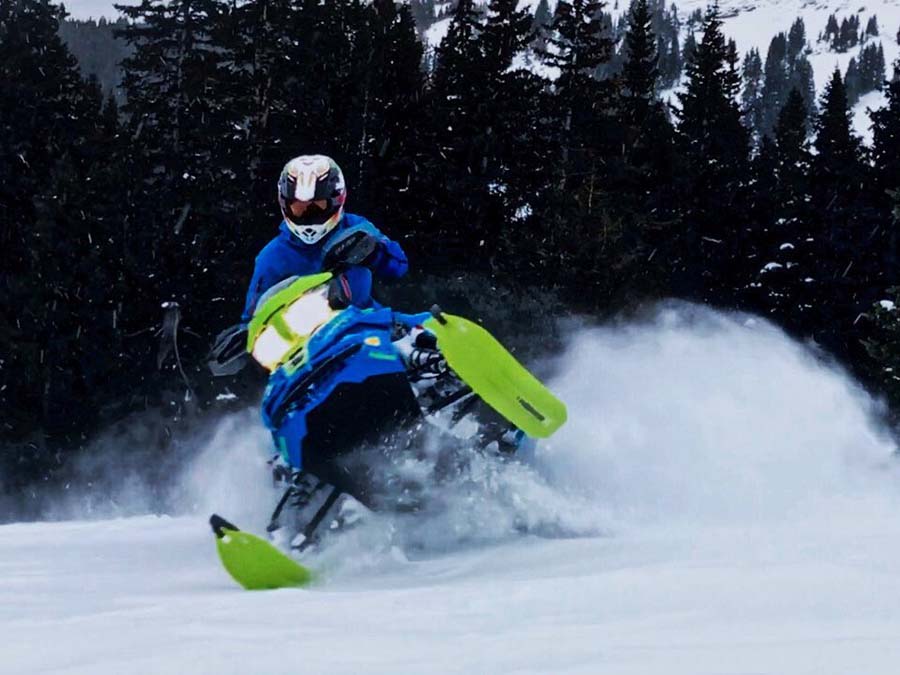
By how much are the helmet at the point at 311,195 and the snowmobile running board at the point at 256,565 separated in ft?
6.26

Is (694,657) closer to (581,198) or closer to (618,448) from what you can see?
(618,448)

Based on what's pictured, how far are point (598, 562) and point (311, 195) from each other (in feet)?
8.86

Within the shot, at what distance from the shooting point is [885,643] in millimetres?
2107

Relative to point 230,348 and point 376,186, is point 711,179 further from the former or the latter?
point 230,348

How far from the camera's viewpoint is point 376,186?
24.6 m

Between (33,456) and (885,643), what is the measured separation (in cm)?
1990

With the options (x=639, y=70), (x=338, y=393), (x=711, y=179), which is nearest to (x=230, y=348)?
(x=338, y=393)

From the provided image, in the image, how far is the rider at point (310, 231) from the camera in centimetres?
537

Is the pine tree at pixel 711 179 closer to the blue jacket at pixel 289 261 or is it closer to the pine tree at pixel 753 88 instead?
the blue jacket at pixel 289 261

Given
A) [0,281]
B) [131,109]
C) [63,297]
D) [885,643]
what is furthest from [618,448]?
[131,109]

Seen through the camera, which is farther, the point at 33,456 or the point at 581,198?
the point at 581,198

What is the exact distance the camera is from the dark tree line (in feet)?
65.1

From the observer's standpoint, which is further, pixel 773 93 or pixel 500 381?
pixel 773 93

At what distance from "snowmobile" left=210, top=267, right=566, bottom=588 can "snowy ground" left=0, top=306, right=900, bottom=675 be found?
387 mm
